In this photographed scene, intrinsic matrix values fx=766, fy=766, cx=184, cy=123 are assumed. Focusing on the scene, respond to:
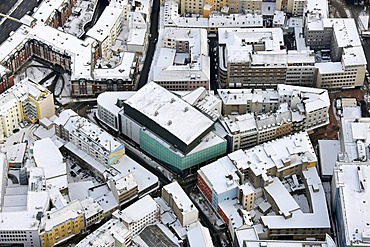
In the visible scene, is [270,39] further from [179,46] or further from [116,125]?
[116,125]

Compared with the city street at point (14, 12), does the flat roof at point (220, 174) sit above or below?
below

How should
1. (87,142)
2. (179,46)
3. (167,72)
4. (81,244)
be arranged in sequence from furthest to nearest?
(179,46), (167,72), (87,142), (81,244)

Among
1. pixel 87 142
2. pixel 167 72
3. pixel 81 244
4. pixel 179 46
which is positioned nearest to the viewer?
pixel 81 244

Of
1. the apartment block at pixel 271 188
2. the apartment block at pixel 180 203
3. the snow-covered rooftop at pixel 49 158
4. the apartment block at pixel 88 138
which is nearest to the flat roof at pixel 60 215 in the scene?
the snow-covered rooftop at pixel 49 158

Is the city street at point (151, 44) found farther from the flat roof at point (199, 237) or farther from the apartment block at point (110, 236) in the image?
the flat roof at point (199, 237)

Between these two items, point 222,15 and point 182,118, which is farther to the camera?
point 222,15

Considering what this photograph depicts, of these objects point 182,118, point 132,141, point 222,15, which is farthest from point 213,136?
point 222,15

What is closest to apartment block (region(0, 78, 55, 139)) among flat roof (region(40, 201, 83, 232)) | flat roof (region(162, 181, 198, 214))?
flat roof (region(40, 201, 83, 232))

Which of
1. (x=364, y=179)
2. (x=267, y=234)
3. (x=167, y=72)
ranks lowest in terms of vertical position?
(x=267, y=234)
